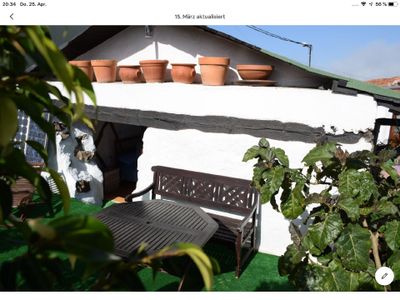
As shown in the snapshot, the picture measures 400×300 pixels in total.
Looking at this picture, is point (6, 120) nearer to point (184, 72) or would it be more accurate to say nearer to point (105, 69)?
point (184, 72)

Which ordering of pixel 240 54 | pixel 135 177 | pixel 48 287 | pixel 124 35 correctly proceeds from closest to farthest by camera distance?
pixel 48 287, pixel 240 54, pixel 124 35, pixel 135 177

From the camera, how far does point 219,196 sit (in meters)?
5.20

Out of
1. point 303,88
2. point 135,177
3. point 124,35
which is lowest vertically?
point 135,177

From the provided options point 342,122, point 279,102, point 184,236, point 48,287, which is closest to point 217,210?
point 184,236

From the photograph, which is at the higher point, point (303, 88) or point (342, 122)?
point (303, 88)

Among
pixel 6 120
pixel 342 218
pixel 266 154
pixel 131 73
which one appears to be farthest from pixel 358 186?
pixel 131 73

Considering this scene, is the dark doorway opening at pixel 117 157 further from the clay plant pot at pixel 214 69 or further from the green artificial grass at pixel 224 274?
the clay plant pot at pixel 214 69

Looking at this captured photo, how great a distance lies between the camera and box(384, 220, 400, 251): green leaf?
2057mm

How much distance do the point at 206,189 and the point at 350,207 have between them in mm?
3353

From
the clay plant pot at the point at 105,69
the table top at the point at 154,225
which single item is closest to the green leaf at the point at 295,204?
the table top at the point at 154,225
